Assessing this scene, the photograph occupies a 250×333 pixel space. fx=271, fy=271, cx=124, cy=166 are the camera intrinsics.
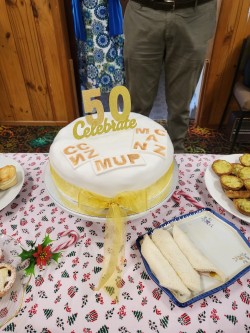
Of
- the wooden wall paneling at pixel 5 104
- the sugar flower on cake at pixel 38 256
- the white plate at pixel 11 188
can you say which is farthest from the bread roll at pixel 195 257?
the wooden wall paneling at pixel 5 104

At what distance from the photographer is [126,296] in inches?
26.9

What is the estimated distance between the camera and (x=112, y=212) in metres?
0.73

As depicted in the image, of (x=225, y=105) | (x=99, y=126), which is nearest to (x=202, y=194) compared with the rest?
(x=99, y=126)

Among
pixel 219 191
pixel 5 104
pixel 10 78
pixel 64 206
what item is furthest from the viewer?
pixel 5 104

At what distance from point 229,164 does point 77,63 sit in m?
1.93

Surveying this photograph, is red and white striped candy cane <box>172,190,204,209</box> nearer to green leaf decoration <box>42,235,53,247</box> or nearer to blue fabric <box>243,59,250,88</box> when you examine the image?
green leaf decoration <box>42,235,53,247</box>

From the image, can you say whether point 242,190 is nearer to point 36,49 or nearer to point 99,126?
point 99,126

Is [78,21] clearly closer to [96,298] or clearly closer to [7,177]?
[7,177]

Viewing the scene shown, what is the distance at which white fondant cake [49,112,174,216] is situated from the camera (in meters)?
0.71

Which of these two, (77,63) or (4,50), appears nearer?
(4,50)

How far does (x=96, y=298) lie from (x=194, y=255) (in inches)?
10.7

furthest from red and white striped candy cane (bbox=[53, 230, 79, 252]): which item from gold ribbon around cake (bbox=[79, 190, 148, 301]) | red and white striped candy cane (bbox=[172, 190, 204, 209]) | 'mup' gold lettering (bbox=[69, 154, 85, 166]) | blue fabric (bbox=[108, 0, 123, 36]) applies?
blue fabric (bbox=[108, 0, 123, 36])

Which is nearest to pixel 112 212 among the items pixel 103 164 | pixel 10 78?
pixel 103 164

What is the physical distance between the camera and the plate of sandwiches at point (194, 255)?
2.14ft
